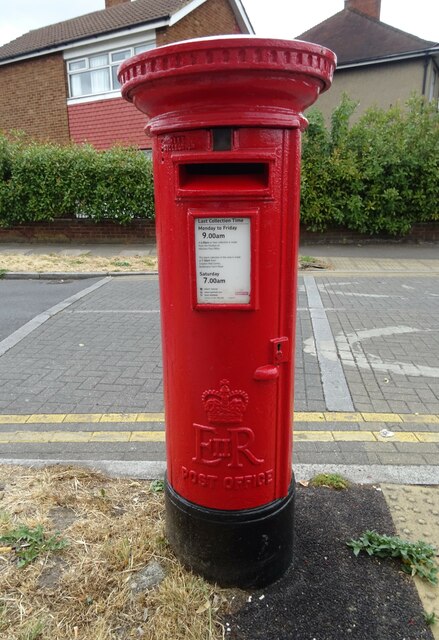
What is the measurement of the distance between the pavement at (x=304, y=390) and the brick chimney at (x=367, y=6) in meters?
20.3

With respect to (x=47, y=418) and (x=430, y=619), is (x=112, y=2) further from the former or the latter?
(x=430, y=619)

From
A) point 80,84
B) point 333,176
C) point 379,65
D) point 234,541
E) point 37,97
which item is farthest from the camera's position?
point 37,97

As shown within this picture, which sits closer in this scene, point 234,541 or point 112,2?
point 234,541

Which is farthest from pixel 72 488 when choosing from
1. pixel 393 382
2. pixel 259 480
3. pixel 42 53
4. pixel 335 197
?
pixel 42 53

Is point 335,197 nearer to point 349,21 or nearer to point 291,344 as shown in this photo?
point 291,344

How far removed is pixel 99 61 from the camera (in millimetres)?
17828

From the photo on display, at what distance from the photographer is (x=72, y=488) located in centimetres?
284

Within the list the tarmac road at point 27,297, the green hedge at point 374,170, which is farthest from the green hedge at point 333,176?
the tarmac road at point 27,297

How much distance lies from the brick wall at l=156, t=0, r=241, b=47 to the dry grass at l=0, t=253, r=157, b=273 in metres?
8.90

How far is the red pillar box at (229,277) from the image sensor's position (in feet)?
5.58

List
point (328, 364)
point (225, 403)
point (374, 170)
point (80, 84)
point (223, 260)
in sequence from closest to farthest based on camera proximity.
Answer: point (223, 260) → point (225, 403) → point (328, 364) → point (374, 170) → point (80, 84)

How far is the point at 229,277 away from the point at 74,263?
9.62 m

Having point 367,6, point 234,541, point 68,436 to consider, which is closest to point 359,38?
point 367,6

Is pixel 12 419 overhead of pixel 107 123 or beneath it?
beneath
